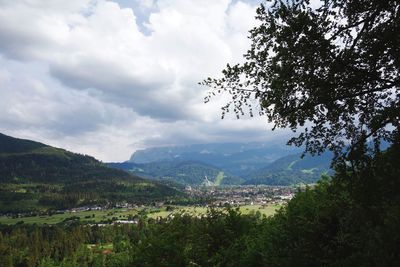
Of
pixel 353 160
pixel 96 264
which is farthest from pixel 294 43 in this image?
pixel 96 264

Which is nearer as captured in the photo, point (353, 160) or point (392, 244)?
point (353, 160)

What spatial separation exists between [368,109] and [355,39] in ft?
8.93

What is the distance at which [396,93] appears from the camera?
43.0 feet

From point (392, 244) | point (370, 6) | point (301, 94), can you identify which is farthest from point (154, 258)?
point (370, 6)

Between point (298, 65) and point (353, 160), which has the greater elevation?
point (298, 65)

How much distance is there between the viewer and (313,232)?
32156 mm

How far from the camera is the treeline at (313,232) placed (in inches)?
558

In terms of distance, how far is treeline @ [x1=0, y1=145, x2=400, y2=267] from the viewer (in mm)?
14180

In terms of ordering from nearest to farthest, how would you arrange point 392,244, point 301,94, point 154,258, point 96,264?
point 301,94 < point 392,244 < point 154,258 < point 96,264

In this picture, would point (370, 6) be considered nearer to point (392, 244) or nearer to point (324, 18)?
point (324, 18)

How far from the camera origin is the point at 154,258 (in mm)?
36312

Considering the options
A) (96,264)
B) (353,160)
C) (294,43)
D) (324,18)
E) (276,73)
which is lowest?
(96,264)

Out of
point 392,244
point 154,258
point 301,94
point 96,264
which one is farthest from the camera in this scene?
point 96,264

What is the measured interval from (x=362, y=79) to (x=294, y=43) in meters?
2.66
